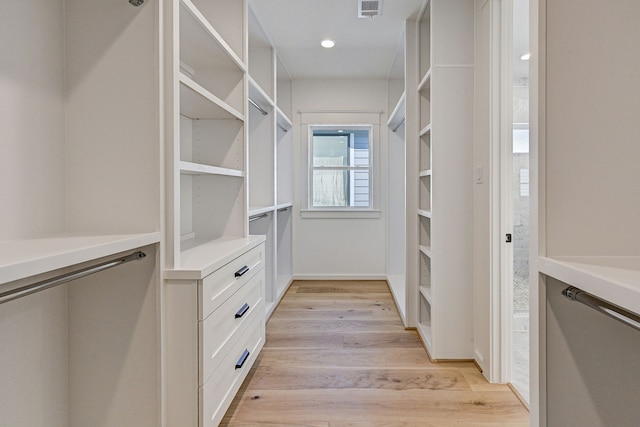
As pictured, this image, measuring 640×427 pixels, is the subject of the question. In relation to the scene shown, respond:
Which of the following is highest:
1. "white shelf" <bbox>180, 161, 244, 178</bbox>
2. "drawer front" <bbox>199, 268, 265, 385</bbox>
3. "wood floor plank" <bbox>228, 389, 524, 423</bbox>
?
"white shelf" <bbox>180, 161, 244, 178</bbox>

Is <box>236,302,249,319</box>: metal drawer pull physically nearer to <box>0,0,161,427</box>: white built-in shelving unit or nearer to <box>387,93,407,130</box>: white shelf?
<box>0,0,161,427</box>: white built-in shelving unit

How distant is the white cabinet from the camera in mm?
1448

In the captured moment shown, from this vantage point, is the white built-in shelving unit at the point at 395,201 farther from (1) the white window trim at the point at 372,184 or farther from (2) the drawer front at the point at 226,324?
(2) the drawer front at the point at 226,324

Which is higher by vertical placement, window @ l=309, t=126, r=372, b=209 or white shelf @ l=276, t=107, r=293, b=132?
white shelf @ l=276, t=107, r=293, b=132

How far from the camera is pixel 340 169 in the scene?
4977 millimetres

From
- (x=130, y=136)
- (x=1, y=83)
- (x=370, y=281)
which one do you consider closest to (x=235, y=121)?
(x=130, y=136)

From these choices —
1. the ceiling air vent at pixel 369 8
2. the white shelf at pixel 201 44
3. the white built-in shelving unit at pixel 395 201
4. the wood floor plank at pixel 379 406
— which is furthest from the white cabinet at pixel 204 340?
the white built-in shelving unit at pixel 395 201

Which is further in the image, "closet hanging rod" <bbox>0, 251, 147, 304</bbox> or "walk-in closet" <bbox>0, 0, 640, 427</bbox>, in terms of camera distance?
"walk-in closet" <bbox>0, 0, 640, 427</bbox>

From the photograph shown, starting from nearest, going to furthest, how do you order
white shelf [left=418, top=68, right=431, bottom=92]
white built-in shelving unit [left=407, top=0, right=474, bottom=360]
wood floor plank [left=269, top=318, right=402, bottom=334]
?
white built-in shelving unit [left=407, top=0, right=474, bottom=360], white shelf [left=418, top=68, right=431, bottom=92], wood floor plank [left=269, top=318, right=402, bottom=334]

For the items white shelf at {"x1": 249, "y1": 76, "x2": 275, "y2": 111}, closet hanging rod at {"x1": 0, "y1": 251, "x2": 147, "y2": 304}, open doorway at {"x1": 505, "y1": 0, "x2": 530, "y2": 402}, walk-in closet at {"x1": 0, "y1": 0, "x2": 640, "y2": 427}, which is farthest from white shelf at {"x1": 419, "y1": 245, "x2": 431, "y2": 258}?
closet hanging rod at {"x1": 0, "y1": 251, "x2": 147, "y2": 304}

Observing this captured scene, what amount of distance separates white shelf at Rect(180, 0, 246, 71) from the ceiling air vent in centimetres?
106

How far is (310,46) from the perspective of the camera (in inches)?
146

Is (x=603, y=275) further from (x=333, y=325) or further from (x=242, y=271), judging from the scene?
(x=333, y=325)

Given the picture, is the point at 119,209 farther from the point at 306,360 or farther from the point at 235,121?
the point at 306,360
